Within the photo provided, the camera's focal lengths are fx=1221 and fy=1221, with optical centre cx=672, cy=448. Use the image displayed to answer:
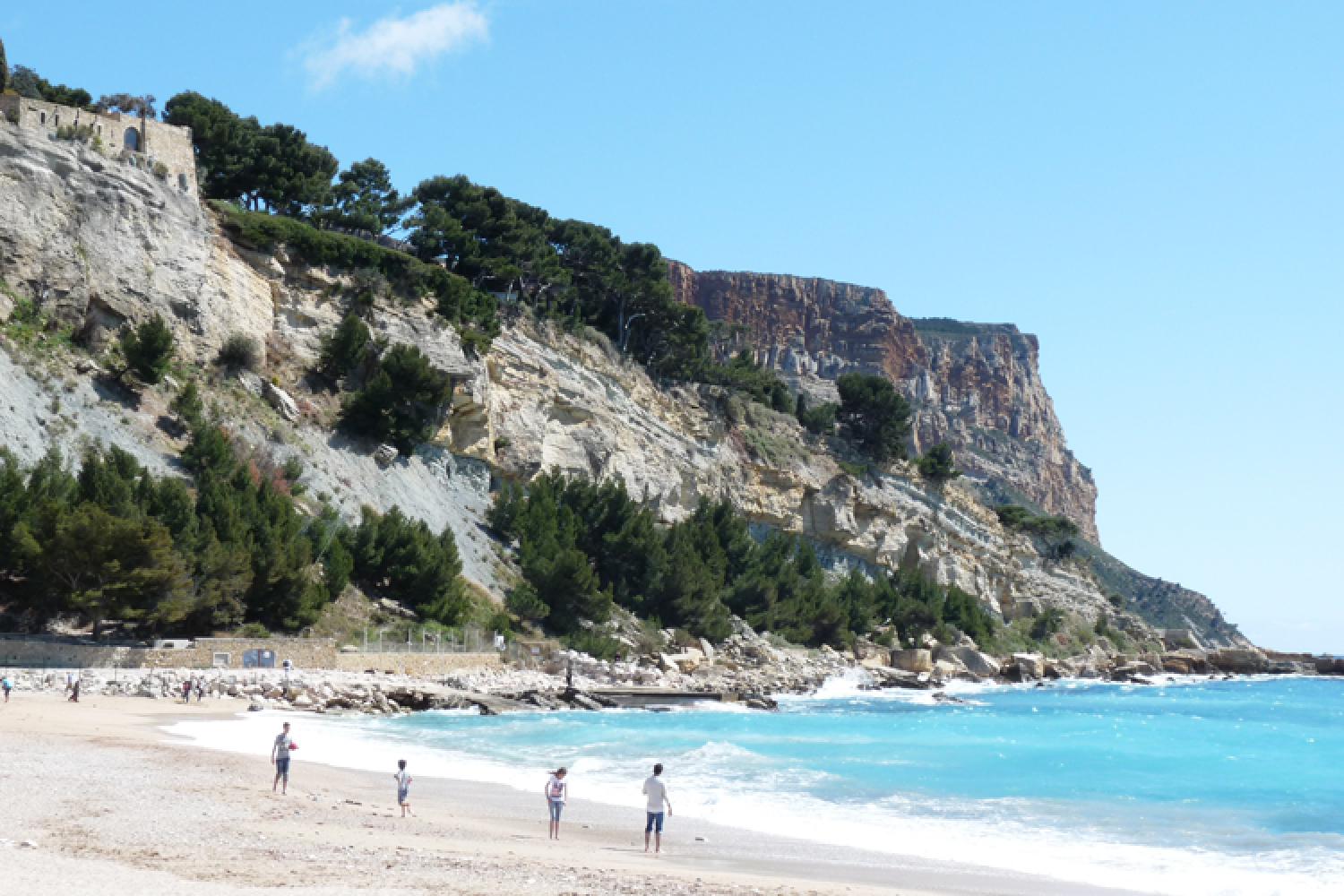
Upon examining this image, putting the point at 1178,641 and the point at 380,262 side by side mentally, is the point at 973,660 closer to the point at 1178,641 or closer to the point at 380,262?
the point at 380,262

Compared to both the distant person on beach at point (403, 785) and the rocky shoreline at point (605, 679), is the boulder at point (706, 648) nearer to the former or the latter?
the rocky shoreline at point (605, 679)

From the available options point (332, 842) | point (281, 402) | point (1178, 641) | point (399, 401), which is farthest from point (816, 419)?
point (332, 842)

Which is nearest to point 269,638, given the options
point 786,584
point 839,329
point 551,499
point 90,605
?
point 90,605

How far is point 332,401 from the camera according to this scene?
49312mm

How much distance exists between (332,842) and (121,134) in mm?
41882

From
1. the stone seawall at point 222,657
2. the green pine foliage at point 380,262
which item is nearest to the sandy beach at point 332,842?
the stone seawall at point 222,657

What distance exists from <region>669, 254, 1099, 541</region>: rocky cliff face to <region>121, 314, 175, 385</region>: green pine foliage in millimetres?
118916

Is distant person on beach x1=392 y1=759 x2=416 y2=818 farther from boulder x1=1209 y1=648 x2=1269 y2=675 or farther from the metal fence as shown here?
boulder x1=1209 y1=648 x2=1269 y2=675

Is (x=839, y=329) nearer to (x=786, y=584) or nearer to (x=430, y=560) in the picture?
(x=786, y=584)

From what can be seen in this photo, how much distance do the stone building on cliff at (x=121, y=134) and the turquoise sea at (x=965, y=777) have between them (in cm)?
2689

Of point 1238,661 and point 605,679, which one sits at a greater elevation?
point 1238,661

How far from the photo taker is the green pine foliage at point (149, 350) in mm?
41469

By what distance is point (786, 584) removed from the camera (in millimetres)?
63094

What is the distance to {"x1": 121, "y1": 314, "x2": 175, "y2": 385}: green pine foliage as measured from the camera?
136ft
